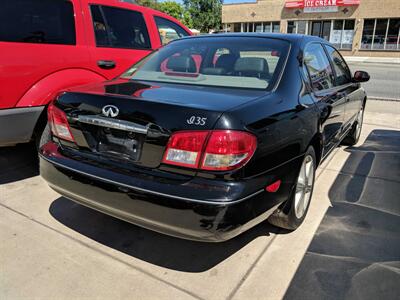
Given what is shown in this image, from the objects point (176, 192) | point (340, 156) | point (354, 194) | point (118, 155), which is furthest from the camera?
point (340, 156)

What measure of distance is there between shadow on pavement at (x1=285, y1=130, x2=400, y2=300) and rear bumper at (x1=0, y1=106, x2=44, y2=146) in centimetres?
287

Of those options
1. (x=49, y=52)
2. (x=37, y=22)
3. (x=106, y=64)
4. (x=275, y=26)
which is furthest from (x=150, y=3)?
(x=49, y=52)

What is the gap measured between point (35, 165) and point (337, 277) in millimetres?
3642

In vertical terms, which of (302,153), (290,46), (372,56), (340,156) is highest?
(290,46)

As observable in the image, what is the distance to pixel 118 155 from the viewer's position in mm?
2424

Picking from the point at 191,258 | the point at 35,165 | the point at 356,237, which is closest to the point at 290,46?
the point at 356,237

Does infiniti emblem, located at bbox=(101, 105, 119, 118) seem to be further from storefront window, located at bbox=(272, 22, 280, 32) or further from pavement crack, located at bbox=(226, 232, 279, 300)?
storefront window, located at bbox=(272, 22, 280, 32)

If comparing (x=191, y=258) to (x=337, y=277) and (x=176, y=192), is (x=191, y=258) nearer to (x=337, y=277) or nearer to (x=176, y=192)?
(x=176, y=192)

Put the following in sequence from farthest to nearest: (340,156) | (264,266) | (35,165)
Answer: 1. (340,156)
2. (35,165)
3. (264,266)

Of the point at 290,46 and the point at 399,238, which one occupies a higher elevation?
the point at 290,46

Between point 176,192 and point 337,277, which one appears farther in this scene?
point 337,277

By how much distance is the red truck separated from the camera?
3.53 m

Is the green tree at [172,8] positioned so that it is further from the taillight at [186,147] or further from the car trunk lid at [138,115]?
the taillight at [186,147]

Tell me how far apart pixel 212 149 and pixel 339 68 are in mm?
2974
